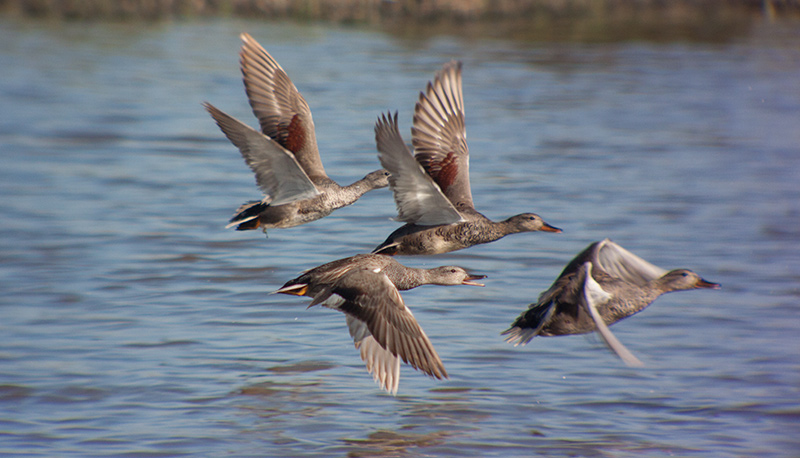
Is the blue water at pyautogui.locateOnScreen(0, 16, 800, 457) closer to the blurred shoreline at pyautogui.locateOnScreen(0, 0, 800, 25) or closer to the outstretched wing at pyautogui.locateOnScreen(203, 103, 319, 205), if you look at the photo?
the outstretched wing at pyautogui.locateOnScreen(203, 103, 319, 205)

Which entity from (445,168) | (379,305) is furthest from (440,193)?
(379,305)

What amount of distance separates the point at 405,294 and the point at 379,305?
2.46 metres

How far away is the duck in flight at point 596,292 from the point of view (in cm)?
578

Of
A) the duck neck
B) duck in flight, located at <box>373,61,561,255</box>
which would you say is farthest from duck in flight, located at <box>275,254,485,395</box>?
duck in flight, located at <box>373,61,561,255</box>

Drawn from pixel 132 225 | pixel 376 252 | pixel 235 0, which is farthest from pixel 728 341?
pixel 235 0

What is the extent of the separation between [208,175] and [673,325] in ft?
22.1

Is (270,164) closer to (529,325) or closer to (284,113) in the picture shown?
(284,113)

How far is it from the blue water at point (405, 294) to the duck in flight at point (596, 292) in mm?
545

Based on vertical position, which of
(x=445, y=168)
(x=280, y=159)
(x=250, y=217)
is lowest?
(x=250, y=217)

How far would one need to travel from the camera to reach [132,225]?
1038 cm

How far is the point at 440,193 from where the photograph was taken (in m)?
6.29

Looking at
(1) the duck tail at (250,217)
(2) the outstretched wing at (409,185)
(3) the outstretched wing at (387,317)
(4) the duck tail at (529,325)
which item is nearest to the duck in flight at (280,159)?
(1) the duck tail at (250,217)

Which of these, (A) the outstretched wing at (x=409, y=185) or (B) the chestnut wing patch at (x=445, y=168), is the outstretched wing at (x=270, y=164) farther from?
(B) the chestnut wing patch at (x=445, y=168)

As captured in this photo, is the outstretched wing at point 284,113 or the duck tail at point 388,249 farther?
the outstretched wing at point 284,113
